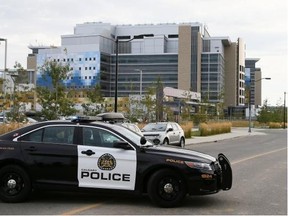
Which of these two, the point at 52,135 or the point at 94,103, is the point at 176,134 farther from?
the point at 52,135

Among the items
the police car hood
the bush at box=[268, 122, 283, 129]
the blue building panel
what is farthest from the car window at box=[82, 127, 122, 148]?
the blue building panel

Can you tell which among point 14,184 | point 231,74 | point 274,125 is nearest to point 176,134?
point 14,184

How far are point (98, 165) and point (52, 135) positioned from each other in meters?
1.06

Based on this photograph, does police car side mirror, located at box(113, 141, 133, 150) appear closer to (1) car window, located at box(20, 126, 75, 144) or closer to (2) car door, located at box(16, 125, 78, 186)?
(2) car door, located at box(16, 125, 78, 186)

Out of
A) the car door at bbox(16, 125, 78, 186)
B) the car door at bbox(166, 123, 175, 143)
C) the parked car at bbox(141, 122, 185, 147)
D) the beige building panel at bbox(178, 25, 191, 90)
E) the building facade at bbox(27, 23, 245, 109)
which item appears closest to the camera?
the car door at bbox(16, 125, 78, 186)

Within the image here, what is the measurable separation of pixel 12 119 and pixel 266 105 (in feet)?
210

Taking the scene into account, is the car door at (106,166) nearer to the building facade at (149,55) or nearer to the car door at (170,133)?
the car door at (170,133)

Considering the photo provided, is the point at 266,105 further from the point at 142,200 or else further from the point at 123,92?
the point at 142,200

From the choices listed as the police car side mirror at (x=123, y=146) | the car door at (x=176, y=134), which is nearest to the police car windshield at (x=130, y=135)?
the police car side mirror at (x=123, y=146)

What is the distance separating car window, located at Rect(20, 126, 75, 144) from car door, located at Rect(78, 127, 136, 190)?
1.20ft

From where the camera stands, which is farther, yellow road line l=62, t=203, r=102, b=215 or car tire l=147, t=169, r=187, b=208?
car tire l=147, t=169, r=187, b=208

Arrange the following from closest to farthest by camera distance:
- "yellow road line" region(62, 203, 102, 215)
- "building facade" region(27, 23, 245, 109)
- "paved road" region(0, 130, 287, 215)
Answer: "yellow road line" region(62, 203, 102, 215), "paved road" region(0, 130, 287, 215), "building facade" region(27, 23, 245, 109)

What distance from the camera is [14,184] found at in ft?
27.0

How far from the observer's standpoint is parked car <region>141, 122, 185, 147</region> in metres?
23.4
